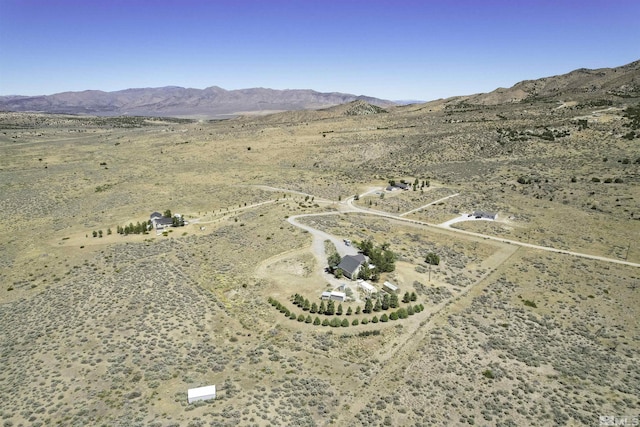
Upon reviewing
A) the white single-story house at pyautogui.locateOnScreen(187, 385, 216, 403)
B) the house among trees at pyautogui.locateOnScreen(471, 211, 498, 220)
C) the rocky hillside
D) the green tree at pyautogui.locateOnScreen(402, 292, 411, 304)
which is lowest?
the white single-story house at pyautogui.locateOnScreen(187, 385, 216, 403)

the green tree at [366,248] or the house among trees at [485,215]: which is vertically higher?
the house among trees at [485,215]

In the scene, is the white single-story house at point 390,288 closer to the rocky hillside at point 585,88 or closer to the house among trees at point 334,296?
the house among trees at point 334,296

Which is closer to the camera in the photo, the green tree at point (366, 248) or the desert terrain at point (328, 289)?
the desert terrain at point (328, 289)

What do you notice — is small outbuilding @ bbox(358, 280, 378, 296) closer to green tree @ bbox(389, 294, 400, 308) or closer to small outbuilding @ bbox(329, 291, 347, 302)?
green tree @ bbox(389, 294, 400, 308)

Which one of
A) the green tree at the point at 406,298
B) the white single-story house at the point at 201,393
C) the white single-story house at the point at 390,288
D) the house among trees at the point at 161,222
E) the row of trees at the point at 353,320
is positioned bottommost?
the white single-story house at the point at 201,393

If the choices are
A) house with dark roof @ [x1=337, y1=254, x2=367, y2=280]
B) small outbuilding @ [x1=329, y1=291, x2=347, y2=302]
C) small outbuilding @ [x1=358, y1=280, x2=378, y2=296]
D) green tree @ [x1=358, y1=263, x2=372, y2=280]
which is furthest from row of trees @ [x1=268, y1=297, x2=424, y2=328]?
house with dark roof @ [x1=337, y1=254, x2=367, y2=280]

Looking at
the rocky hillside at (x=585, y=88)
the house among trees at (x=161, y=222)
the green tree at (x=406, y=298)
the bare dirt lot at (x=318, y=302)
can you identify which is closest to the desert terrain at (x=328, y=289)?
the bare dirt lot at (x=318, y=302)
